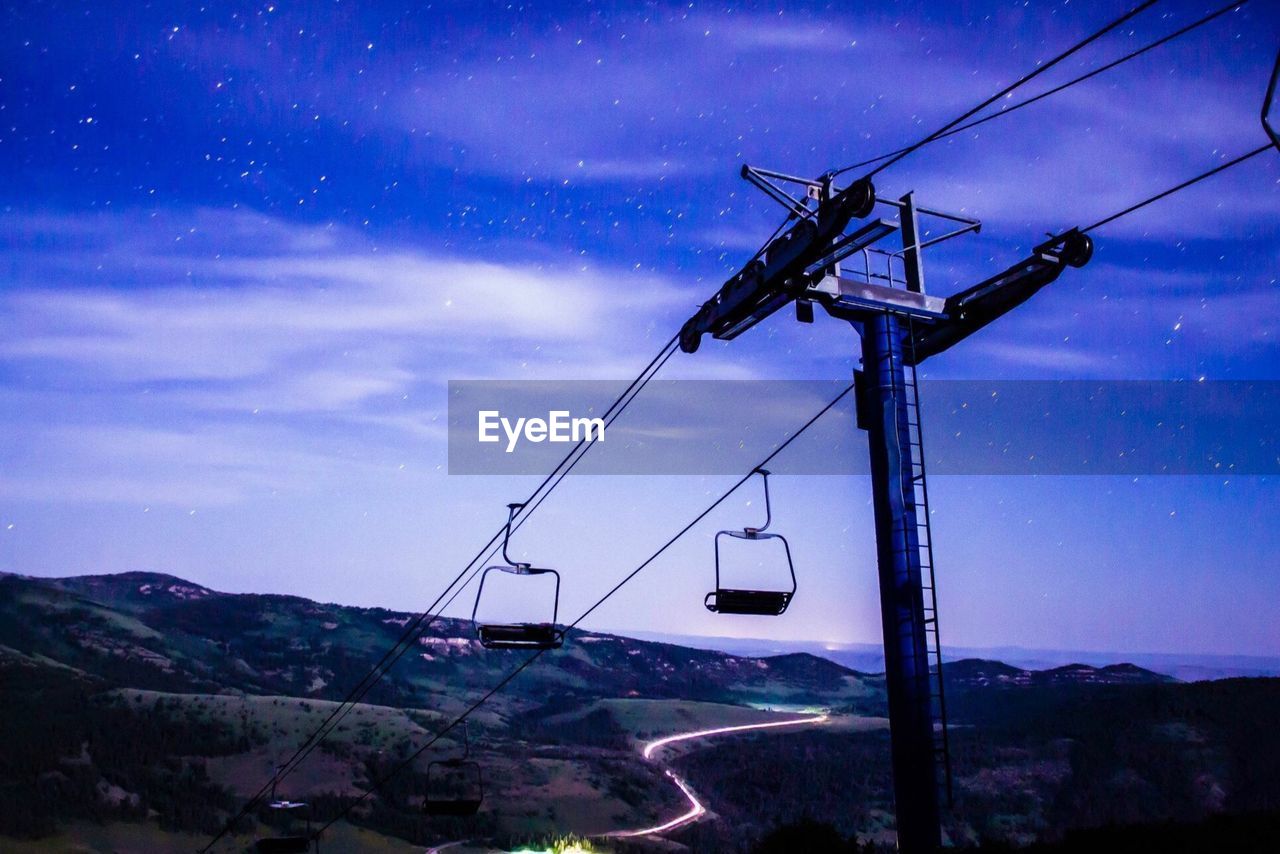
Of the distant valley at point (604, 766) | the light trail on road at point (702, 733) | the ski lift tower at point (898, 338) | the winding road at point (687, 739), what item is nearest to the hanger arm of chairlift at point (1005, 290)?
the ski lift tower at point (898, 338)

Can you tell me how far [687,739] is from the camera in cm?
11250

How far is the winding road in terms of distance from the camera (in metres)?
72.5

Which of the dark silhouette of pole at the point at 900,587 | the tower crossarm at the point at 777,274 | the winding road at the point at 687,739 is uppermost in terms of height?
the tower crossarm at the point at 777,274

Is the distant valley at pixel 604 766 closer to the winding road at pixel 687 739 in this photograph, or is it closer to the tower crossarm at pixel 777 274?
the winding road at pixel 687 739

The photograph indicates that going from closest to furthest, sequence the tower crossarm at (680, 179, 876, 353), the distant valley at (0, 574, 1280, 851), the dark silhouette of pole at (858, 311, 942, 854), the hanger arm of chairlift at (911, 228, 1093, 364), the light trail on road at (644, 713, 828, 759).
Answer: the tower crossarm at (680, 179, 876, 353) → the dark silhouette of pole at (858, 311, 942, 854) → the hanger arm of chairlift at (911, 228, 1093, 364) → the distant valley at (0, 574, 1280, 851) → the light trail on road at (644, 713, 828, 759)

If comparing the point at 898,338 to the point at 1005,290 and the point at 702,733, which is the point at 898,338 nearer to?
the point at 1005,290

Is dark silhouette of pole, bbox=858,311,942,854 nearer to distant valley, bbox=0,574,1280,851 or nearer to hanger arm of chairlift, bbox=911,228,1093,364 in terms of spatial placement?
hanger arm of chairlift, bbox=911,228,1093,364

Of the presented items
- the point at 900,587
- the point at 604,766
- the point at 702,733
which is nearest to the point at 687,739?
the point at 702,733

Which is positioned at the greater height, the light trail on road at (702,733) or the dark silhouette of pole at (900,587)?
the dark silhouette of pole at (900,587)

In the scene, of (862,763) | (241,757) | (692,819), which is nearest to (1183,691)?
(862,763)

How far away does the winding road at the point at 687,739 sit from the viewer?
7250cm

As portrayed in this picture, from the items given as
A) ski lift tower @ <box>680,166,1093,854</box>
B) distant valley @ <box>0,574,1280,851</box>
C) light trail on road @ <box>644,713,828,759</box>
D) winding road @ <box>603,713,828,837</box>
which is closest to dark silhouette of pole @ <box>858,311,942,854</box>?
ski lift tower @ <box>680,166,1093,854</box>

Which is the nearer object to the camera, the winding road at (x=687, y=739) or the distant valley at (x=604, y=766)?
the distant valley at (x=604, y=766)

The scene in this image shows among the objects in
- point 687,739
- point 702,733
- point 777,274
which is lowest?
point 702,733
